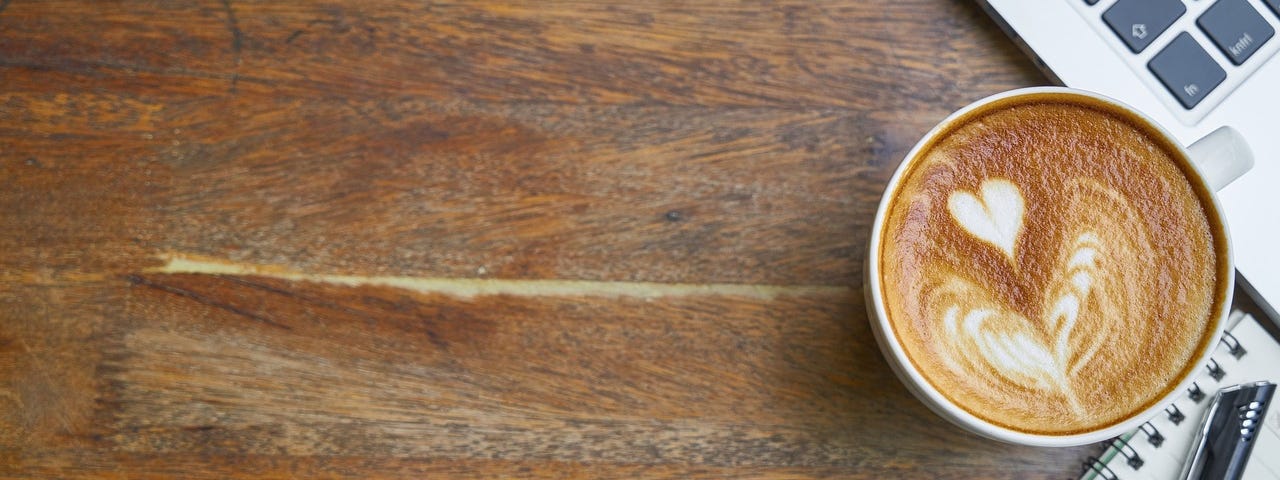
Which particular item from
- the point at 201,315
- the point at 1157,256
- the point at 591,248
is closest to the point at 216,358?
the point at 201,315

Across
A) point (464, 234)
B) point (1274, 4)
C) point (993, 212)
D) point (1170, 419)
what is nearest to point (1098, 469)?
point (1170, 419)

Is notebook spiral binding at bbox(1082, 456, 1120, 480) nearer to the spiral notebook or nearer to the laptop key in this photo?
the spiral notebook

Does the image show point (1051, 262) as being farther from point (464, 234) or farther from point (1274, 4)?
point (464, 234)

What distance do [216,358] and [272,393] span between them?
42 millimetres

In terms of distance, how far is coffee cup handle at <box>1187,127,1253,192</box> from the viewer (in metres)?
0.47

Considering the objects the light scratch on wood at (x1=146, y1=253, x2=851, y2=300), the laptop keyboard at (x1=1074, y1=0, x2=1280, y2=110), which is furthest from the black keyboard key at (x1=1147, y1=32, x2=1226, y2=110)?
the light scratch on wood at (x1=146, y1=253, x2=851, y2=300)

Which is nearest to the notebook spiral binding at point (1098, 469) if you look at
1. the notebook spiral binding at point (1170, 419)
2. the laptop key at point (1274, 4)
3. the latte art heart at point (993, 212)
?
the notebook spiral binding at point (1170, 419)

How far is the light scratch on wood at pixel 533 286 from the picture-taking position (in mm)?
544

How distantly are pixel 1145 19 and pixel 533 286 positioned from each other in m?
0.39

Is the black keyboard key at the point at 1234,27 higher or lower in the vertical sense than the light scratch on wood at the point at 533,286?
higher

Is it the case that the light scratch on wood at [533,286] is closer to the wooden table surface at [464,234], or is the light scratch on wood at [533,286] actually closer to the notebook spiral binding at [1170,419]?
the wooden table surface at [464,234]

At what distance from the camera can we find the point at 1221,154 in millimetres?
471

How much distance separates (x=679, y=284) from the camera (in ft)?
1.79

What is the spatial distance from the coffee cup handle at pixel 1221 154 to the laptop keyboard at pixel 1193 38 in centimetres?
4
